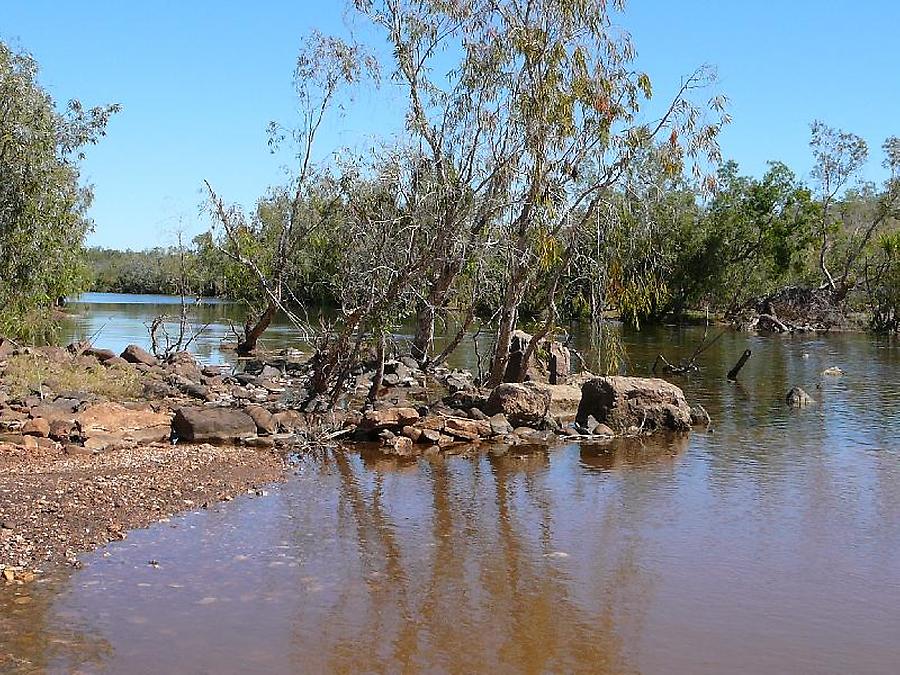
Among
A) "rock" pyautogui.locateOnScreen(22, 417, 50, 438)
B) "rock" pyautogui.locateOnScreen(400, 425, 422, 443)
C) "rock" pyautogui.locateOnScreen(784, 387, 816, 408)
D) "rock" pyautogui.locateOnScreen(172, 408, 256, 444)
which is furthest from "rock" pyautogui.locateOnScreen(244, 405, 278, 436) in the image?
"rock" pyautogui.locateOnScreen(784, 387, 816, 408)

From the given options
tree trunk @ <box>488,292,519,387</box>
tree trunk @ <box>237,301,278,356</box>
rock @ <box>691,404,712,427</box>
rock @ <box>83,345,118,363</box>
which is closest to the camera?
rock @ <box>691,404,712,427</box>

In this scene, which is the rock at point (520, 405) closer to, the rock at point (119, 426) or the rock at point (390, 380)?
the rock at point (390, 380)

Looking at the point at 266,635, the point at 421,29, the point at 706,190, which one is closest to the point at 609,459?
the point at 706,190

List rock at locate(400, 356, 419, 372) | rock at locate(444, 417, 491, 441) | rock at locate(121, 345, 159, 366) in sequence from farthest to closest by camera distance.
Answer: rock at locate(400, 356, 419, 372)
rock at locate(121, 345, 159, 366)
rock at locate(444, 417, 491, 441)

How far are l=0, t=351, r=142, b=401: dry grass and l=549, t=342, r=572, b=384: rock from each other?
35.8ft

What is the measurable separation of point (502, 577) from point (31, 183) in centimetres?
1512

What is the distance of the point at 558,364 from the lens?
25531 millimetres

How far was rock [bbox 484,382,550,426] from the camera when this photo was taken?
1908 cm

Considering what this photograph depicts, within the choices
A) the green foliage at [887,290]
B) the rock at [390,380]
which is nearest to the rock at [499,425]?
the rock at [390,380]

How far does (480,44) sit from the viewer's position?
20359mm

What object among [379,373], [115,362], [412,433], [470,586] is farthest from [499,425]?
[115,362]

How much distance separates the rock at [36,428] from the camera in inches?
596

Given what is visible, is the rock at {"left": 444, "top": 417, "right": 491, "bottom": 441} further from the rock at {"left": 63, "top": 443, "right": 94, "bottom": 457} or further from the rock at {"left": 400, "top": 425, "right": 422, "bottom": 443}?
the rock at {"left": 63, "top": 443, "right": 94, "bottom": 457}

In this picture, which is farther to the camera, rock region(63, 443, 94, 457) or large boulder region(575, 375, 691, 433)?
large boulder region(575, 375, 691, 433)
